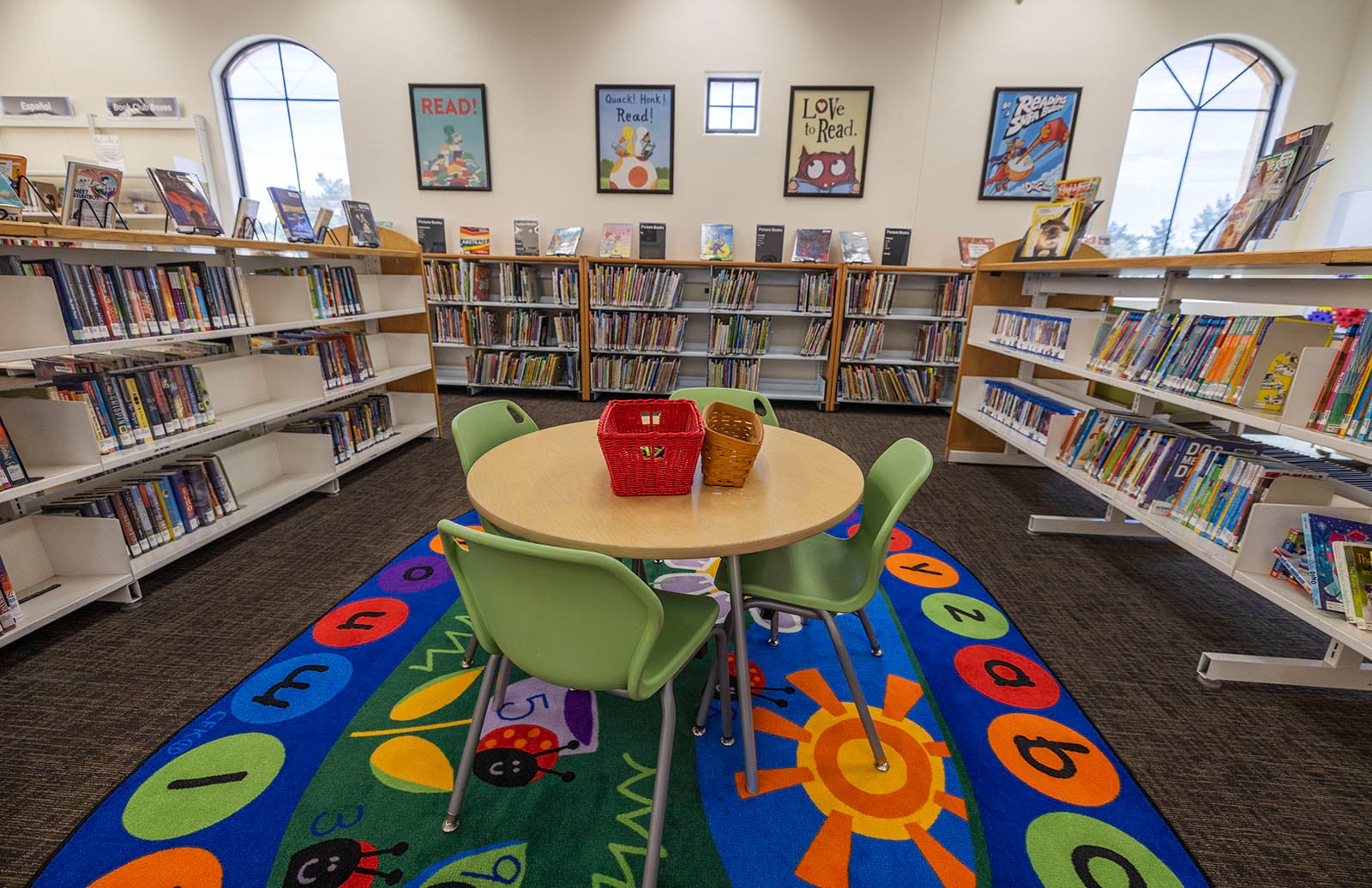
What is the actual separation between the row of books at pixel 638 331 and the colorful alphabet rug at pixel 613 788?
3.74 m

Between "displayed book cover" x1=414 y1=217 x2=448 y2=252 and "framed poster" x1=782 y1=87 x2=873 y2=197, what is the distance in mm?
3172

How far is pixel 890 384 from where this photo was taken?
5.45 metres

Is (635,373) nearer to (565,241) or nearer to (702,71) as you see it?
(565,241)

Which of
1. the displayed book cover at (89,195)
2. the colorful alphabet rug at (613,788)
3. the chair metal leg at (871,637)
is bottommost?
the colorful alphabet rug at (613,788)

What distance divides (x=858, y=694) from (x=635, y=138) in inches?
202

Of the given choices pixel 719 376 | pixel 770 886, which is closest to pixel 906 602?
pixel 770 886

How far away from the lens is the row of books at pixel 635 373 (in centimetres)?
547

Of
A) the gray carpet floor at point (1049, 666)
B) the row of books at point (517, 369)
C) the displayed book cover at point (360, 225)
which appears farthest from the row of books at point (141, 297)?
the row of books at point (517, 369)

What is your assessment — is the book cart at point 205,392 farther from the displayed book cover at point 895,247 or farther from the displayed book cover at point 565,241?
the displayed book cover at point 895,247

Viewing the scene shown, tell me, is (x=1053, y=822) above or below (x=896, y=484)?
below

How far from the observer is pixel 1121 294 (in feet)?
9.18

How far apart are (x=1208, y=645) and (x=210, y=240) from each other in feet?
13.0

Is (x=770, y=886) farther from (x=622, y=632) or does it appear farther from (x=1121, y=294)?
(x=1121, y=294)

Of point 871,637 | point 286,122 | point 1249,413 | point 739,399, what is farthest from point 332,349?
point 286,122
